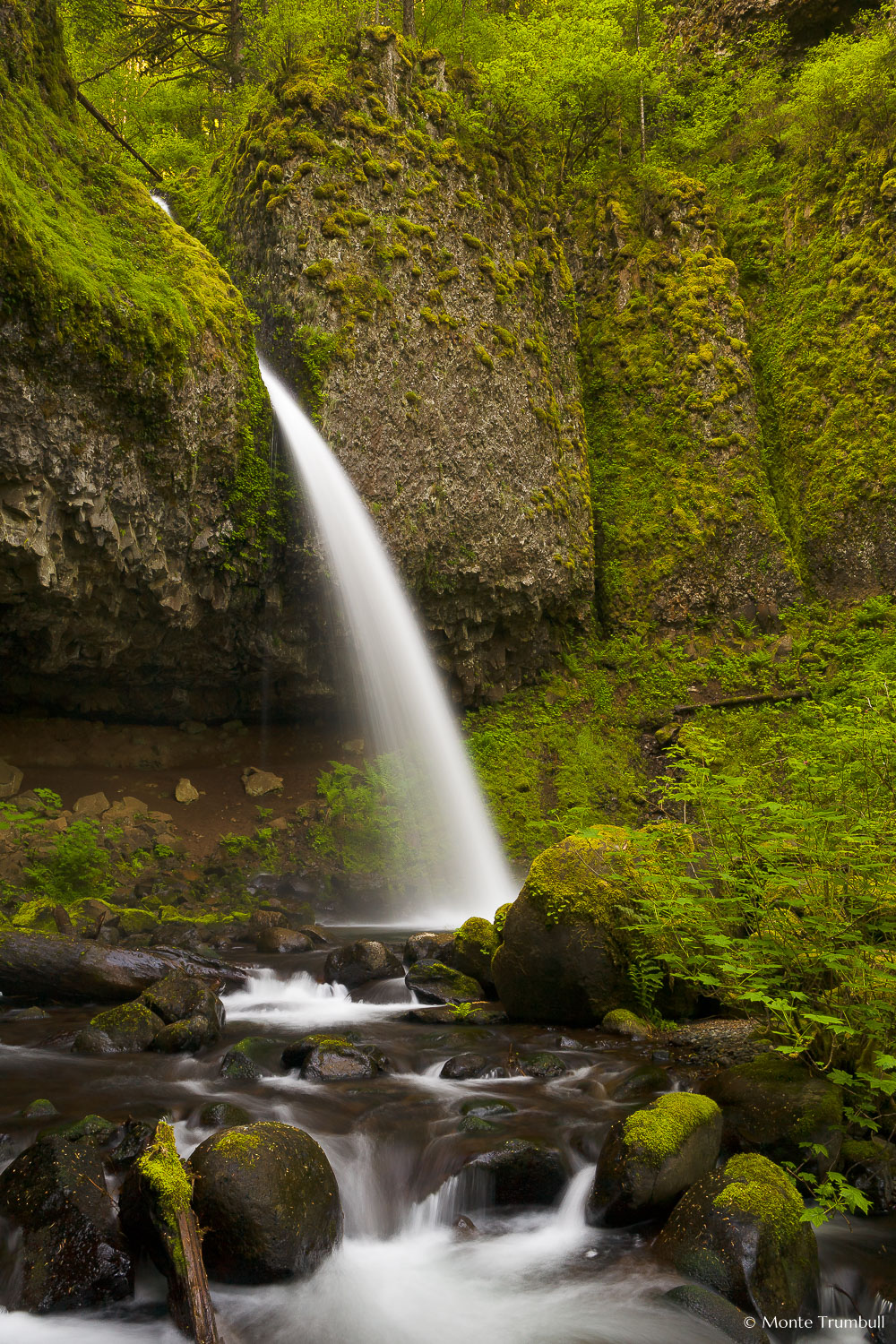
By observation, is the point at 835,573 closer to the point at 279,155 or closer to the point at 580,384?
the point at 580,384

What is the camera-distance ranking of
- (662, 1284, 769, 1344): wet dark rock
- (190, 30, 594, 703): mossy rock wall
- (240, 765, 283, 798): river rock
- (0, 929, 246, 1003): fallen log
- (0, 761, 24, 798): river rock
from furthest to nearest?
(240, 765, 283, 798): river rock < (190, 30, 594, 703): mossy rock wall < (0, 761, 24, 798): river rock < (0, 929, 246, 1003): fallen log < (662, 1284, 769, 1344): wet dark rock

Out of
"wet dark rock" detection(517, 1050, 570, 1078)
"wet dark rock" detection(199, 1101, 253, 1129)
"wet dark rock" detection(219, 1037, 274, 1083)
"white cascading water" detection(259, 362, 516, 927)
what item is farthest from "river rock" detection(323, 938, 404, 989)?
"white cascading water" detection(259, 362, 516, 927)

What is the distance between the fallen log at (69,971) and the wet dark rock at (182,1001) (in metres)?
0.48

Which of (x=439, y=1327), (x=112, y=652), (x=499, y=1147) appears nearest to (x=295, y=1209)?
(x=439, y=1327)

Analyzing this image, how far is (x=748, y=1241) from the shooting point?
3.23 m

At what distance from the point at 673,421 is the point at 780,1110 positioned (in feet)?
48.6

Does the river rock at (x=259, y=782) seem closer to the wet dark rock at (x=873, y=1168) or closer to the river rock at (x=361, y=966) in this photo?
the river rock at (x=361, y=966)

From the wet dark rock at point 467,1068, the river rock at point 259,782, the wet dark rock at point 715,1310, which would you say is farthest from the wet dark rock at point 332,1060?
the river rock at point 259,782

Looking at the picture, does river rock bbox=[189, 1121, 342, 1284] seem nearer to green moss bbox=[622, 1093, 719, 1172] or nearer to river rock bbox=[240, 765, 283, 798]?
green moss bbox=[622, 1093, 719, 1172]

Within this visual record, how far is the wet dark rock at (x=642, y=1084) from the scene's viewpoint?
4.74 metres

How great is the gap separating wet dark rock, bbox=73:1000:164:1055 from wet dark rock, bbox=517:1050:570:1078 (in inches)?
105

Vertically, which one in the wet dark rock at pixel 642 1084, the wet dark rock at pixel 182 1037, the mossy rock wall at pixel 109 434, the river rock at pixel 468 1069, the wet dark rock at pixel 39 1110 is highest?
the mossy rock wall at pixel 109 434

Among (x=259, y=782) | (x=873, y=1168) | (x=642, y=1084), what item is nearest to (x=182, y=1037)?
(x=642, y=1084)

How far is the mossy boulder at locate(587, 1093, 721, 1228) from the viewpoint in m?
3.72
